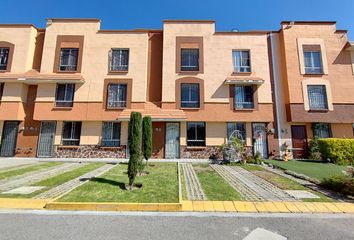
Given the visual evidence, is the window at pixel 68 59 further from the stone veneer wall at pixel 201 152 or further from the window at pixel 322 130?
the window at pixel 322 130

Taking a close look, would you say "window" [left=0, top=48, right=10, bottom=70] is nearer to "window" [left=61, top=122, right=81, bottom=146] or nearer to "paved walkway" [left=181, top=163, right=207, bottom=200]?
"window" [left=61, top=122, right=81, bottom=146]

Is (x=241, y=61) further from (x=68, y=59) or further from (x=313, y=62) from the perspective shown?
(x=68, y=59)

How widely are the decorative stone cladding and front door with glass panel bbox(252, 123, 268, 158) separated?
40.4ft

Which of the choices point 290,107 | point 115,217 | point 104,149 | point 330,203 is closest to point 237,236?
point 115,217

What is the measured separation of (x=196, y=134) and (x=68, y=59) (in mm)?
14430

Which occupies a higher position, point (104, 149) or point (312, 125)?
point (312, 125)

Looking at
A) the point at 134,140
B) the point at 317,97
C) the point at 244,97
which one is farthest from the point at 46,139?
the point at 317,97

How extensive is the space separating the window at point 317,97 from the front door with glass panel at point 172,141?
42.7 feet

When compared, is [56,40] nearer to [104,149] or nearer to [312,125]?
[104,149]

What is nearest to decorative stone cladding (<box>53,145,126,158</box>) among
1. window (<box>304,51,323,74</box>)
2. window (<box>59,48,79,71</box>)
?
window (<box>59,48,79,71</box>)

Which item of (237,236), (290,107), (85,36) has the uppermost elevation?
(85,36)

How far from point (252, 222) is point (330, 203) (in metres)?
3.44

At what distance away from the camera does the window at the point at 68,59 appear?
19062mm

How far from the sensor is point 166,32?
64.2 ft
